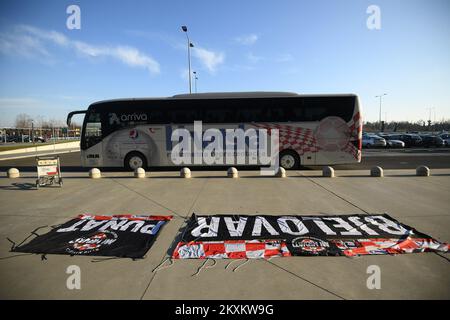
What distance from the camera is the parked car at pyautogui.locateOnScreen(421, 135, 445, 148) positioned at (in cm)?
2761

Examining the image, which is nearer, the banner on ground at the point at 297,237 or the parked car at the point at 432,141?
the banner on ground at the point at 297,237

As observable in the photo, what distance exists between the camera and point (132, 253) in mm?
3877

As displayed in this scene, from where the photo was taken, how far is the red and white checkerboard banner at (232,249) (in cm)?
380

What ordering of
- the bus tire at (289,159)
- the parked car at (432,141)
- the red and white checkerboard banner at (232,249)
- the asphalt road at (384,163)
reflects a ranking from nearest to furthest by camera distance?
the red and white checkerboard banner at (232,249)
the bus tire at (289,159)
the asphalt road at (384,163)
the parked car at (432,141)

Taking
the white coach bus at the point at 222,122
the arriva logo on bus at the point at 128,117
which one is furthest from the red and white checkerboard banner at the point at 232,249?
the arriva logo on bus at the point at 128,117

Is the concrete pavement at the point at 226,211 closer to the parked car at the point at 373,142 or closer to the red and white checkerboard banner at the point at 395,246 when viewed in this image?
the red and white checkerboard banner at the point at 395,246

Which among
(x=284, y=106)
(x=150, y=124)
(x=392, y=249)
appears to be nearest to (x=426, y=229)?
(x=392, y=249)

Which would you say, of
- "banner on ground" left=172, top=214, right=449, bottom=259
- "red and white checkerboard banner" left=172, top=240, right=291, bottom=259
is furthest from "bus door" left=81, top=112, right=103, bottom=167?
"red and white checkerboard banner" left=172, top=240, right=291, bottom=259

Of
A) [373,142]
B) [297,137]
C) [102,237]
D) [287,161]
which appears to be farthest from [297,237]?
[373,142]

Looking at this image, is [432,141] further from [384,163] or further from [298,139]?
[298,139]

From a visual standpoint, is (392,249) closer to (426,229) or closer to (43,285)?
(426,229)

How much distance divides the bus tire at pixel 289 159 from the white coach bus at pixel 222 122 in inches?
2.1

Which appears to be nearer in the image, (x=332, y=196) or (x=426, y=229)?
(x=426, y=229)
